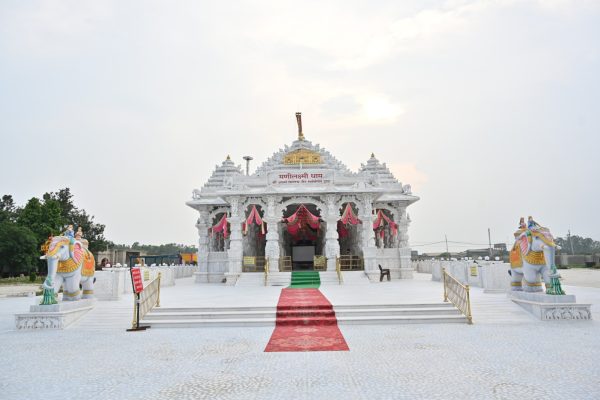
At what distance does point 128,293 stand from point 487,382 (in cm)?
1324

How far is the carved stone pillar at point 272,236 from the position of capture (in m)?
17.2

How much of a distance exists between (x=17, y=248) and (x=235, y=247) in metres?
24.6

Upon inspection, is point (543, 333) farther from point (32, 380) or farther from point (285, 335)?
point (32, 380)

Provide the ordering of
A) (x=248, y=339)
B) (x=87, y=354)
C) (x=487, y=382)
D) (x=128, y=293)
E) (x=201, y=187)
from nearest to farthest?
(x=487, y=382)
(x=87, y=354)
(x=248, y=339)
(x=128, y=293)
(x=201, y=187)

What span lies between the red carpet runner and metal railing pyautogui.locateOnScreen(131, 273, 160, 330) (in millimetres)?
3073

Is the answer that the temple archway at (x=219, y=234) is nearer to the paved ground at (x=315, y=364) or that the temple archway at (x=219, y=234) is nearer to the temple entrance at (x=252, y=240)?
the temple entrance at (x=252, y=240)

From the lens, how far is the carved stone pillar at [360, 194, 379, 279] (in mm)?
16953

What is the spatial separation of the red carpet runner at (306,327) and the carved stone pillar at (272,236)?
6.86 metres

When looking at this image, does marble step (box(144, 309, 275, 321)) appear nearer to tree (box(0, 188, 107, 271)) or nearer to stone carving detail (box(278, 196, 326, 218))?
stone carving detail (box(278, 196, 326, 218))

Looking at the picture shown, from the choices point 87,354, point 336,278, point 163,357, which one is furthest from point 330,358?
point 336,278

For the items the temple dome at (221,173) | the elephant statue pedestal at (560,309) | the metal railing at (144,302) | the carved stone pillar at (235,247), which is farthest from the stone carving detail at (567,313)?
the temple dome at (221,173)

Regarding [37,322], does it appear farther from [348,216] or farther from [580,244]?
[580,244]

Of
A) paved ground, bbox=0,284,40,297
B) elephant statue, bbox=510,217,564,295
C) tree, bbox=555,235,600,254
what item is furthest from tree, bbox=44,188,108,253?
tree, bbox=555,235,600,254

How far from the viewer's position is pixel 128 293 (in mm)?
13992
